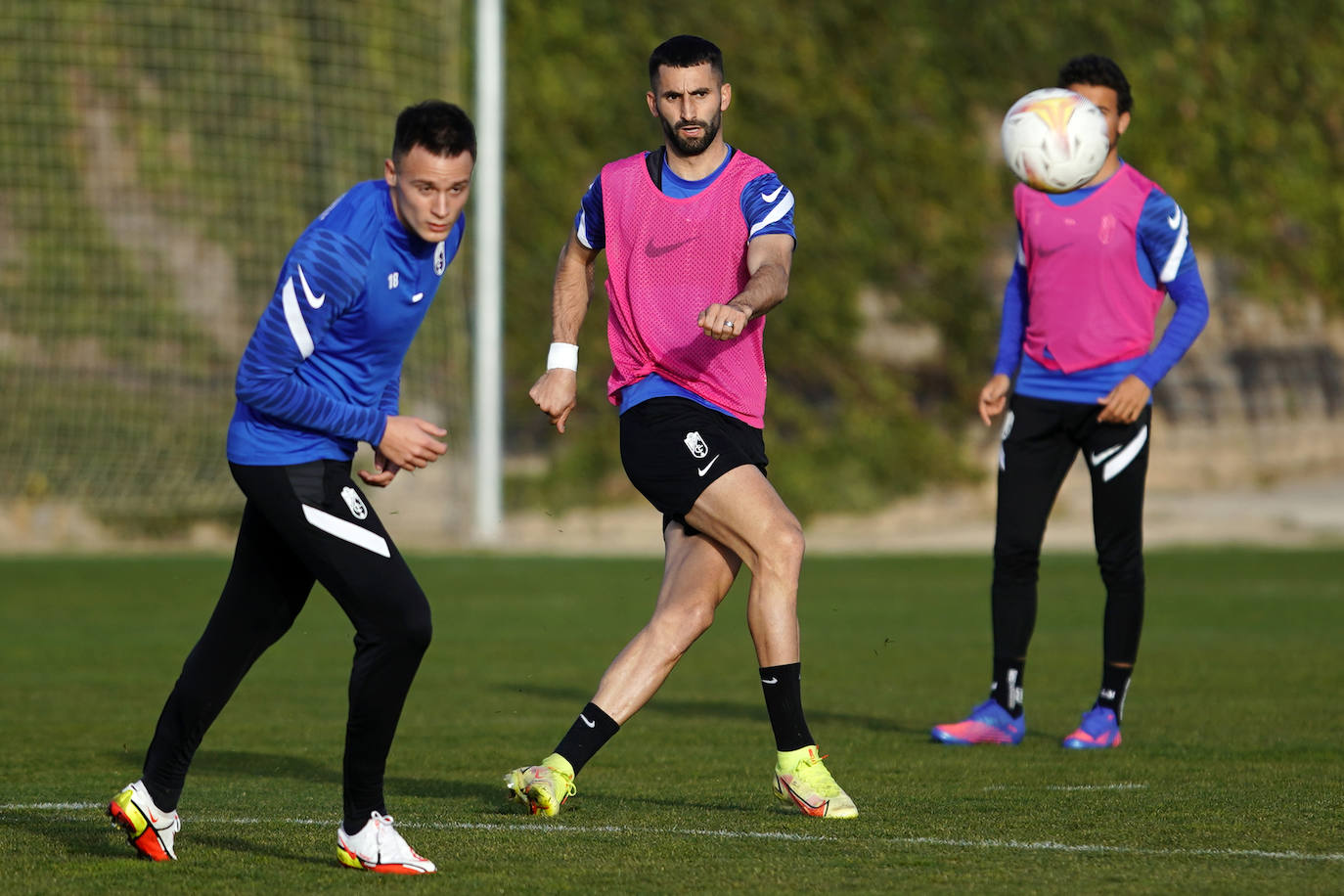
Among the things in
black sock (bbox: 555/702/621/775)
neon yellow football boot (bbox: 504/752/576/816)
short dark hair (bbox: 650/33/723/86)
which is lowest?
neon yellow football boot (bbox: 504/752/576/816)

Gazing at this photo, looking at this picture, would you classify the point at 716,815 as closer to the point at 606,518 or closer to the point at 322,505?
the point at 322,505

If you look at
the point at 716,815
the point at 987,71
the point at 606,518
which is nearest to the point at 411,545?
the point at 606,518

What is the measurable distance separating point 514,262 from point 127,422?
4.04 meters

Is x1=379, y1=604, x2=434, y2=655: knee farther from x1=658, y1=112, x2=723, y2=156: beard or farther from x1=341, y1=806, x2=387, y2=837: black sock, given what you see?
x1=658, y1=112, x2=723, y2=156: beard

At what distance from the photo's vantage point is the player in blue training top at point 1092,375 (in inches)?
261

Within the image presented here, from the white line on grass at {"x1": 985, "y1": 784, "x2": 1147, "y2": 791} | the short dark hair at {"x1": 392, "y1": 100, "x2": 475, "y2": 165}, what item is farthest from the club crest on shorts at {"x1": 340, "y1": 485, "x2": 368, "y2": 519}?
the white line on grass at {"x1": 985, "y1": 784, "x2": 1147, "y2": 791}

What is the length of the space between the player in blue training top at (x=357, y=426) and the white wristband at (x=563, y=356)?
0.88m

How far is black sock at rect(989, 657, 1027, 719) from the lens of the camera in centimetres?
667

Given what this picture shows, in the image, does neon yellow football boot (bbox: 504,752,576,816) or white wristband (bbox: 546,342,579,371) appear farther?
white wristband (bbox: 546,342,579,371)

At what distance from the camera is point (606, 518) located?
17594 mm

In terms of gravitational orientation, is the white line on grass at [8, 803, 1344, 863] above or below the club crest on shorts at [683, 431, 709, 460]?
below

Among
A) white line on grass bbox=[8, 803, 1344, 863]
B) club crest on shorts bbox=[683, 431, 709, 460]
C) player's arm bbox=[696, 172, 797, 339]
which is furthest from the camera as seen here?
club crest on shorts bbox=[683, 431, 709, 460]

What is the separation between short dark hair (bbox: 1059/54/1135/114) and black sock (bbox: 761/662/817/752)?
107 inches

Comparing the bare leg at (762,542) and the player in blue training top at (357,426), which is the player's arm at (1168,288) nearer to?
the bare leg at (762,542)
